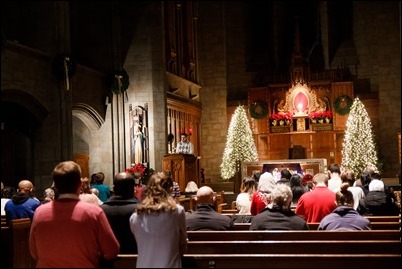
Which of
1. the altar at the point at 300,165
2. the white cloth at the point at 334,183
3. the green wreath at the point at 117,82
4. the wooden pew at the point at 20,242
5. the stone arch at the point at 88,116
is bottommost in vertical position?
the wooden pew at the point at 20,242

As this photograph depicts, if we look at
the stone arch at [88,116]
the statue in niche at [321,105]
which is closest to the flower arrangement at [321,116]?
the statue in niche at [321,105]

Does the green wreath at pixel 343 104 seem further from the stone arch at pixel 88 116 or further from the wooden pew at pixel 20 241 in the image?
the wooden pew at pixel 20 241

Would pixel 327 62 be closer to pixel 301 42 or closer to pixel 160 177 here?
pixel 301 42

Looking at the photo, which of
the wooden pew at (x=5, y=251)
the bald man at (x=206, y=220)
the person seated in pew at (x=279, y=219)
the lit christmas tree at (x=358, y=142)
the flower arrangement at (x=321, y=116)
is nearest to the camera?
the wooden pew at (x=5, y=251)

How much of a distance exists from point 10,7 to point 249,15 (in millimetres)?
10662

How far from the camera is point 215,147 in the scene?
2236cm

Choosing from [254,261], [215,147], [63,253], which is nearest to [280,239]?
[254,261]

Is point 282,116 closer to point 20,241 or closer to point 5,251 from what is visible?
point 20,241

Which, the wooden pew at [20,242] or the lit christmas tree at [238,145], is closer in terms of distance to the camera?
the wooden pew at [20,242]

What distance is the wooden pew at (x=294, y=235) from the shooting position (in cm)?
576

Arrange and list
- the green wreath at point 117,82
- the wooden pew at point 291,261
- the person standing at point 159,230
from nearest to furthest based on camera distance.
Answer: the person standing at point 159,230
the wooden pew at point 291,261
the green wreath at point 117,82

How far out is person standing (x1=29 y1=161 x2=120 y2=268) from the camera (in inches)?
155

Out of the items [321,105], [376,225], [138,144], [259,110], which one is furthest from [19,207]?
[321,105]

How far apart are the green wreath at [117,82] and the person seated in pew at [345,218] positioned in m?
11.5
